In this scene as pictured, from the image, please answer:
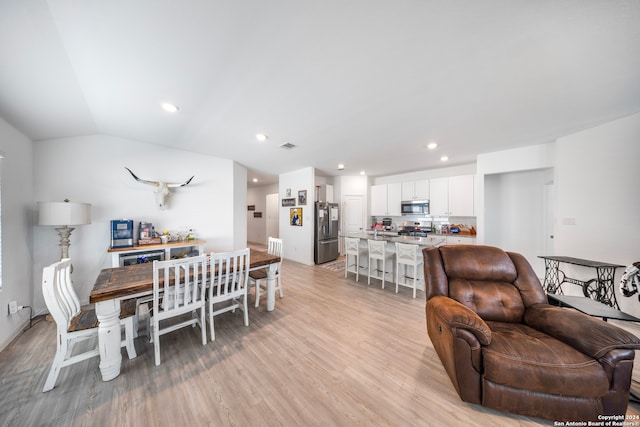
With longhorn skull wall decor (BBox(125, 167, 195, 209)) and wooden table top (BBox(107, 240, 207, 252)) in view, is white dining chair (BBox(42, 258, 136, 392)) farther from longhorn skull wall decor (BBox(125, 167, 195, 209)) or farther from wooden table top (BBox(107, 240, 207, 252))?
longhorn skull wall decor (BBox(125, 167, 195, 209))

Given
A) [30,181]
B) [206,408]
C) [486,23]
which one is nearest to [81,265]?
[30,181]

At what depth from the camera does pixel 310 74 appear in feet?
5.66

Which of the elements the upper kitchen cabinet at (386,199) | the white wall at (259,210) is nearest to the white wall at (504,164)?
the upper kitchen cabinet at (386,199)

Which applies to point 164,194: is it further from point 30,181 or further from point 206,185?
point 30,181

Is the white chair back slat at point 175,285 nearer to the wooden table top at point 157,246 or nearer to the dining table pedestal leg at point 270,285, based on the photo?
the dining table pedestal leg at point 270,285

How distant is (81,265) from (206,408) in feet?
10.6

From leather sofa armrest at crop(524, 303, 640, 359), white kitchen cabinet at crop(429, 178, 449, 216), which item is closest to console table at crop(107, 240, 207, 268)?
leather sofa armrest at crop(524, 303, 640, 359)

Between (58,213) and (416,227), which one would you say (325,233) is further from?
(58,213)

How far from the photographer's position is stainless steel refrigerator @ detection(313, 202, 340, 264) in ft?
17.0

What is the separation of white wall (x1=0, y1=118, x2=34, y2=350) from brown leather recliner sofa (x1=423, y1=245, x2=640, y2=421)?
415 centimetres

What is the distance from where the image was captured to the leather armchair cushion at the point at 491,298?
67.8 inches

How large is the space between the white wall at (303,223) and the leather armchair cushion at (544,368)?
4061 mm

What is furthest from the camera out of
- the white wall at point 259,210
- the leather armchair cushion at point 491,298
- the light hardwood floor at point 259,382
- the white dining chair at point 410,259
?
the white wall at point 259,210

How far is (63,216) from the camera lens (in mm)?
2379
